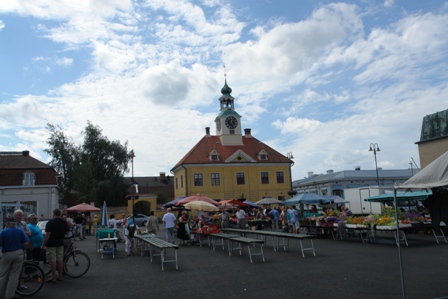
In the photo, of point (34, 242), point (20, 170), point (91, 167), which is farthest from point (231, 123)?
point (34, 242)

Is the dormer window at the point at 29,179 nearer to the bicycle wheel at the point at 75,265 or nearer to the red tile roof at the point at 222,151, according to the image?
the red tile roof at the point at 222,151

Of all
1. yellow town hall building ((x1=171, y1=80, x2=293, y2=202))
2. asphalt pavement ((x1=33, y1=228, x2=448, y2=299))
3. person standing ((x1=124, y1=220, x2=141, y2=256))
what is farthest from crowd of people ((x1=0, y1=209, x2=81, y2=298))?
yellow town hall building ((x1=171, y1=80, x2=293, y2=202))

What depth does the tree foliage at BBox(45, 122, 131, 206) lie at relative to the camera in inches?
2073

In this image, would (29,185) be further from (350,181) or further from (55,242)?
(350,181)

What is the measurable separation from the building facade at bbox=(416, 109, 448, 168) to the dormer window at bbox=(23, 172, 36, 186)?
42.2 m

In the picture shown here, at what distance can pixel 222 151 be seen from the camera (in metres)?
55.5

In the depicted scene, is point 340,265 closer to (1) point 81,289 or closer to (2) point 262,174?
(1) point 81,289

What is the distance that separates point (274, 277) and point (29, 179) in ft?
121

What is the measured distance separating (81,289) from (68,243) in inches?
97.9

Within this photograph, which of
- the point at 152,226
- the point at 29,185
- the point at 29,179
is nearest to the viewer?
the point at 152,226

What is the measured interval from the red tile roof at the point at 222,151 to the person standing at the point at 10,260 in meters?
43.3

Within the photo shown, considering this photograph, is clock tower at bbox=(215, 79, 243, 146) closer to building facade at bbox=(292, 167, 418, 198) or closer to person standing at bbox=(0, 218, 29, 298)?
building facade at bbox=(292, 167, 418, 198)

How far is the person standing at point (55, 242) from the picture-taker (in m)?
10.7

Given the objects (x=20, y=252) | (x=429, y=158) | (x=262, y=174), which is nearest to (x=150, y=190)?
(x=262, y=174)
